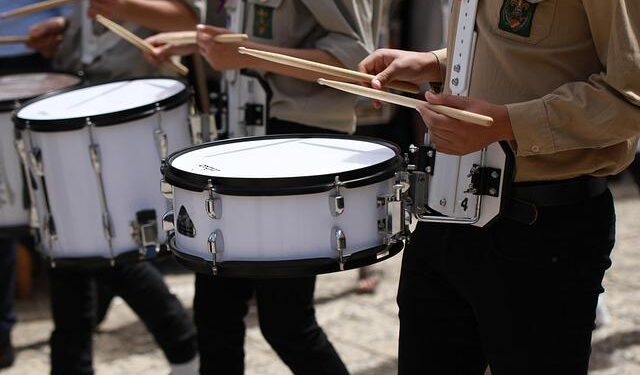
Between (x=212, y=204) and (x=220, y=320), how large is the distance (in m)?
0.83

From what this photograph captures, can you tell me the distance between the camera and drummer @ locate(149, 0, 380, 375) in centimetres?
261

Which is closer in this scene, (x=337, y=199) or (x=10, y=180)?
(x=337, y=199)

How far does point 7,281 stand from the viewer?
12.9ft

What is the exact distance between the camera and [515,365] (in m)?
1.92

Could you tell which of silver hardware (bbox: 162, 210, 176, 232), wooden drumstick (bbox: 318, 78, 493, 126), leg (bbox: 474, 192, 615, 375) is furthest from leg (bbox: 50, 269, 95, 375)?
leg (bbox: 474, 192, 615, 375)

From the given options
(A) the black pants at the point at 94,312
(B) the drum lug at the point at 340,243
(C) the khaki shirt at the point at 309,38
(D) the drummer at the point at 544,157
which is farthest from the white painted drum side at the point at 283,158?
(A) the black pants at the point at 94,312

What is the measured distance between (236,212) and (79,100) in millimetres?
1145

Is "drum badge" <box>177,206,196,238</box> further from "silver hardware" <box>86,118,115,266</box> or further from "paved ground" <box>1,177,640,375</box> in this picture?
"paved ground" <box>1,177,640,375</box>

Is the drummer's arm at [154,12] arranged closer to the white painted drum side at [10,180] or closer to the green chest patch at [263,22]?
the white painted drum side at [10,180]

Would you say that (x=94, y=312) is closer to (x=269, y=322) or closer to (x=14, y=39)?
(x=269, y=322)

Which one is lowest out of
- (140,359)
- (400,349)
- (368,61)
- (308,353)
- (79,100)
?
(140,359)

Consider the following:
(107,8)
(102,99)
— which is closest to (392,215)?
(102,99)

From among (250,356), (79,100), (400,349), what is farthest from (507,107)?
(250,356)

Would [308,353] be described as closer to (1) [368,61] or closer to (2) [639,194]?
(1) [368,61]
